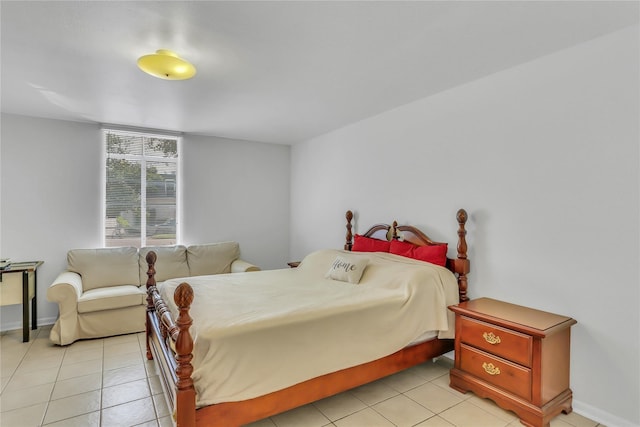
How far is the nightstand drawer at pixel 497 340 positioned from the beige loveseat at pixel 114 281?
110 inches

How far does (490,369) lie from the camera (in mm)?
2383

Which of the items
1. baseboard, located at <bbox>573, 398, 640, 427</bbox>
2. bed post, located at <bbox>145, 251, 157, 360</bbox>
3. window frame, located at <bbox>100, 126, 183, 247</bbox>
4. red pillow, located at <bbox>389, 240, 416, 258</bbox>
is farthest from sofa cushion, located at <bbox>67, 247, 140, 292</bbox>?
baseboard, located at <bbox>573, 398, 640, 427</bbox>

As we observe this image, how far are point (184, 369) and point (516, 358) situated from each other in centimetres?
205

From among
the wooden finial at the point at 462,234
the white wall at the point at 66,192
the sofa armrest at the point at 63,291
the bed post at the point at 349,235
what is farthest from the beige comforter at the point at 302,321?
the white wall at the point at 66,192

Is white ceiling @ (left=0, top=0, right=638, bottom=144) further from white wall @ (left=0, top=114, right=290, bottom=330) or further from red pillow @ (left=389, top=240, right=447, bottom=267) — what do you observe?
red pillow @ (left=389, top=240, right=447, bottom=267)

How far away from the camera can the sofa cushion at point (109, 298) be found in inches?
139

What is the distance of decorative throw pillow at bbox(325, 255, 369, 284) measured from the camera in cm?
316

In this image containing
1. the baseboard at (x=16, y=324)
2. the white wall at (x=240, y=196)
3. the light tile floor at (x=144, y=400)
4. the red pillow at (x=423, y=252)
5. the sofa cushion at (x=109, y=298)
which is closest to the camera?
the light tile floor at (x=144, y=400)

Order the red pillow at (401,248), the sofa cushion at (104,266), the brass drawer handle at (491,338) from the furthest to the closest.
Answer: the sofa cushion at (104,266) < the red pillow at (401,248) < the brass drawer handle at (491,338)

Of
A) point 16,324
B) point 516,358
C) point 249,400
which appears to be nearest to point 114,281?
point 16,324

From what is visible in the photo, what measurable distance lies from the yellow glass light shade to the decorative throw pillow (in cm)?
209

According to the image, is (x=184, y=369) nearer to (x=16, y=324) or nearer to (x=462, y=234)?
(x=462, y=234)

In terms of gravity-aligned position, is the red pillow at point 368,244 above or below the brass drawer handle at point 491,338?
above

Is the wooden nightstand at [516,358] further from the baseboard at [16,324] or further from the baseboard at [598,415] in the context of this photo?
the baseboard at [16,324]
